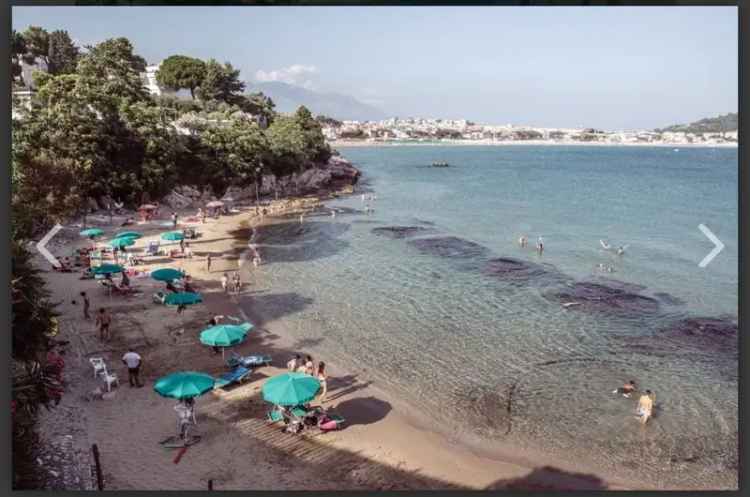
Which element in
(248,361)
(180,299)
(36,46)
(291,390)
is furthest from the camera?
(36,46)

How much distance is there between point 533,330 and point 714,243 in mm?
24696

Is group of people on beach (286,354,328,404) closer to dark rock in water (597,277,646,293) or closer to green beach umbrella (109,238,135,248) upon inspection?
green beach umbrella (109,238,135,248)

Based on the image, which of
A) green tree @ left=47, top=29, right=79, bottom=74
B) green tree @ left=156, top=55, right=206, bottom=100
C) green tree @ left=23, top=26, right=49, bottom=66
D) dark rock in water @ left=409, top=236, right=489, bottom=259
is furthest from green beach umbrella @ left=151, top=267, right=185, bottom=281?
green tree @ left=156, top=55, right=206, bottom=100

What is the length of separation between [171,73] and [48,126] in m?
43.5

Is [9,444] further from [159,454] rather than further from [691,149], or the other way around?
[691,149]

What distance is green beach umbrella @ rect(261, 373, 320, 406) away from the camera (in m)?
11.9

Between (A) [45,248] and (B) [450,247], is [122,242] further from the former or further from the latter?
(B) [450,247]

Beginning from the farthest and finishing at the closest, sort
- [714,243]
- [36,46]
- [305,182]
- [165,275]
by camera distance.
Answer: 1. [305,182]
2. [36,46]
3. [714,243]
4. [165,275]

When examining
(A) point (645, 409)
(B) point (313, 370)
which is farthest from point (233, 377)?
(A) point (645, 409)

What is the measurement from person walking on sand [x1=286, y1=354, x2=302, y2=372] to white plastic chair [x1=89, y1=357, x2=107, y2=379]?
4694 mm

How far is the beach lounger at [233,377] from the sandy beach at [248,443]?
Answer: 0.17 m

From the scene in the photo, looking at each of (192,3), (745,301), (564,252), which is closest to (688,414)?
(745,301)

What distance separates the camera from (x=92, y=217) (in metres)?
33.6

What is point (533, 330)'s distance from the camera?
19.9 meters
